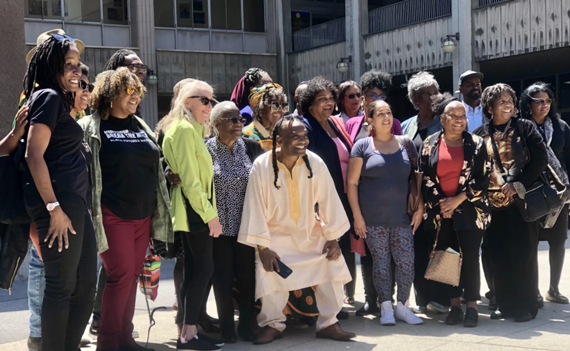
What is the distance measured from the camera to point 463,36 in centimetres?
1817

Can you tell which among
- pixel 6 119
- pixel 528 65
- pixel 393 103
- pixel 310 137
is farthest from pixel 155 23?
pixel 310 137

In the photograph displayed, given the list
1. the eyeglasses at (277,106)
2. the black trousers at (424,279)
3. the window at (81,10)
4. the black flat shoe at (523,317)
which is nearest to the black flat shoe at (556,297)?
the black flat shoe at (523,317)

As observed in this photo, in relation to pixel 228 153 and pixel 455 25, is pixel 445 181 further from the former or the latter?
pixel 455 25

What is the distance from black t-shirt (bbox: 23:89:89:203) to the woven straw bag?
9.99 feet

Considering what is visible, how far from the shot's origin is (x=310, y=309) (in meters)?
5.42

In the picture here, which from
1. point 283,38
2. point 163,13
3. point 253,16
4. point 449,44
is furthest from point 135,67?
point 253,16

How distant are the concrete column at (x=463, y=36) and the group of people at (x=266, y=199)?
11.9 meters

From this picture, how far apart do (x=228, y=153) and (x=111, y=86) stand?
1079mm

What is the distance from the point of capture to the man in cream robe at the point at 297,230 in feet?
17.2

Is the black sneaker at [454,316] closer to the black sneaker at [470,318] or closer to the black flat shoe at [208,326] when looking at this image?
the black sneaker at [470,318]

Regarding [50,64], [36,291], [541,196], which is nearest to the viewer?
[50,64]

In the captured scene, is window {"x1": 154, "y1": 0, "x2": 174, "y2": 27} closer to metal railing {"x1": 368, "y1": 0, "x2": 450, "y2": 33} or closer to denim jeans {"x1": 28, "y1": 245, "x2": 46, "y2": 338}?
metal railing {"x1": 368, "y1": 0, "x2": 450, "y2": 33}

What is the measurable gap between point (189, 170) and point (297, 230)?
3.33ft

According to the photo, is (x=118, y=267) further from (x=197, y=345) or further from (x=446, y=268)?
(x=446, y=268)
